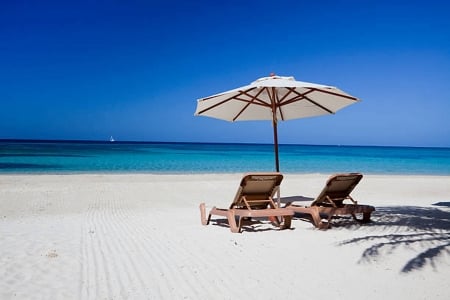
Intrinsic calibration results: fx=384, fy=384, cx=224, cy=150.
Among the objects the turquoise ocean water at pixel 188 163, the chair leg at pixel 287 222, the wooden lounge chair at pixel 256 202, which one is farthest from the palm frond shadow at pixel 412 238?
the turquoise ocean water at pixel 188 163

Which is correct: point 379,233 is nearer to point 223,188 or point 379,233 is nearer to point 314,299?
point 314,299

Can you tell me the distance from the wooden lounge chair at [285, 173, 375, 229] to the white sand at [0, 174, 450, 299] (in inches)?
8.8

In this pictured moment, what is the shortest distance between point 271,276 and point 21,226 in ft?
15.0

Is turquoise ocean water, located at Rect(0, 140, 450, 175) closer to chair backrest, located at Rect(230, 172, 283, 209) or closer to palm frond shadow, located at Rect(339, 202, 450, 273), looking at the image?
chair backrest, located at Rect(230, 172, 283, 209)

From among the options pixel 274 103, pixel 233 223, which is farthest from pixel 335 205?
pixel 274 103

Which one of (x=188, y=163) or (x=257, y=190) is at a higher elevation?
(x=257, y=190)

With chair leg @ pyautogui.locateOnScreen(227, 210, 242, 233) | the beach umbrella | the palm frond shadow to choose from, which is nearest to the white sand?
the palm frond shadow

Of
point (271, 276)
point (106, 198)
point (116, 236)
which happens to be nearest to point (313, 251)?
point (271, 276)

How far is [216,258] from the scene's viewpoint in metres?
4.10

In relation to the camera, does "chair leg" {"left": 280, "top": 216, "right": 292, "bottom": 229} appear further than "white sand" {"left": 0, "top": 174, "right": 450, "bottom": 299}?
Yes

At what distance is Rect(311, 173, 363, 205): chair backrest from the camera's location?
246 inches

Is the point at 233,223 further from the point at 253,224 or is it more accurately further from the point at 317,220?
the point at 317,220

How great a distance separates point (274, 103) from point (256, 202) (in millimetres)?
2220

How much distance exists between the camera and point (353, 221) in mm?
6527
